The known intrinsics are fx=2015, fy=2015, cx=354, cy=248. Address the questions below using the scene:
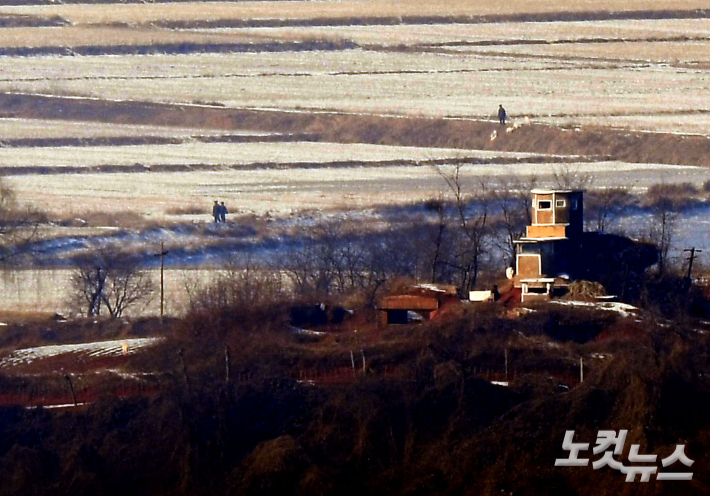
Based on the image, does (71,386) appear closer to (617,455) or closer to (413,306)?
(413,306)

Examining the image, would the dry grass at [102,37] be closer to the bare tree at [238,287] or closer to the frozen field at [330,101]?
the frozen field at [330,101]

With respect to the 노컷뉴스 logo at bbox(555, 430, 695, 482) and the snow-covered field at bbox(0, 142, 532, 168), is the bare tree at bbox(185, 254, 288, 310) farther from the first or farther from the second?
the snow-covered field at bbox(0, 142, 532, 168)

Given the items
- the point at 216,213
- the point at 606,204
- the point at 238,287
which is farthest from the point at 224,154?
the point at 238,287

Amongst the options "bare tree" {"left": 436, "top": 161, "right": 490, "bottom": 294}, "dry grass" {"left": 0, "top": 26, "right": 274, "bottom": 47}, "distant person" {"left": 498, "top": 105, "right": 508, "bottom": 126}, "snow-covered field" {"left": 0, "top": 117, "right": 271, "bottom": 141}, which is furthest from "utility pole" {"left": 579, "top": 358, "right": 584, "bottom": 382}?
"dry grass" {"left": 0, "top": 26, "right": 274, "bottom": 47}

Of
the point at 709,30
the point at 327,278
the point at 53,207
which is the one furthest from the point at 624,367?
the point at 709,30

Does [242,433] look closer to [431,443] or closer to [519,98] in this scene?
[431,443]

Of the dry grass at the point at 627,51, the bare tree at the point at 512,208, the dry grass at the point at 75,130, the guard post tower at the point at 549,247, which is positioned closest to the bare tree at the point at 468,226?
the bare tree at the point at 512,208
